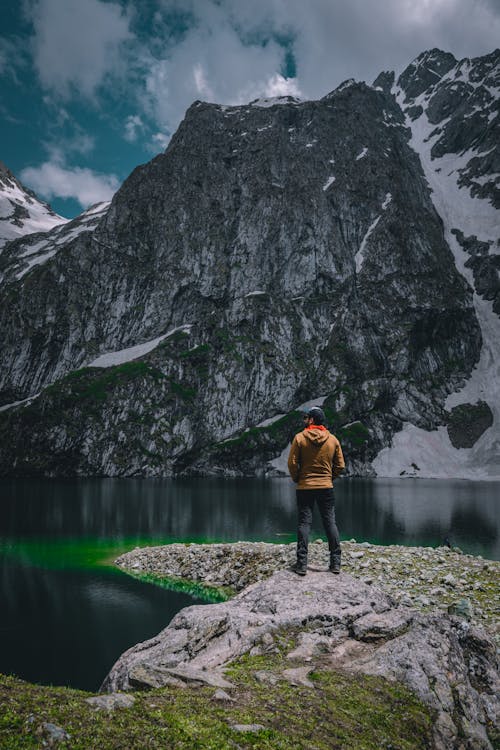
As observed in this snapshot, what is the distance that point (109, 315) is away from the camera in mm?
193500

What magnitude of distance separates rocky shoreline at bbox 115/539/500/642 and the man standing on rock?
149 cm

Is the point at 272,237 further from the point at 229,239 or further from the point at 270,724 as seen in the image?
the point at 270,724

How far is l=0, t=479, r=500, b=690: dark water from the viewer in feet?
71.8

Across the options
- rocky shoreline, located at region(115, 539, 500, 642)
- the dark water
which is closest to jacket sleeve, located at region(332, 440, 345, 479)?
rocky shoreline, located at region(115, 539, 500, 642)

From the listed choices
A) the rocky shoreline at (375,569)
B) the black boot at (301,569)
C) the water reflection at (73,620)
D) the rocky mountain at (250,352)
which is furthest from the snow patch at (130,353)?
the black boot at (301,569)

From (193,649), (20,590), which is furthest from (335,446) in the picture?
(20,590)

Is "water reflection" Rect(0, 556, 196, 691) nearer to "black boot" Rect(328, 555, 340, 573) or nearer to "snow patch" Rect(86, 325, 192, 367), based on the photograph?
"black boot" Rect(328, 555, 340, 573)

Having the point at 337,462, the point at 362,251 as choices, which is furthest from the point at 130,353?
the point at 337,462

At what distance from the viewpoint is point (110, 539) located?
46938 mm

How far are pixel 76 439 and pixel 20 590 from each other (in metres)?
130

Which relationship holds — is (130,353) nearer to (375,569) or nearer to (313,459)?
(375,569)

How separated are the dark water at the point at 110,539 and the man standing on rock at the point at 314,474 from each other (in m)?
11.7

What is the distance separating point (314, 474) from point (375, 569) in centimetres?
1566

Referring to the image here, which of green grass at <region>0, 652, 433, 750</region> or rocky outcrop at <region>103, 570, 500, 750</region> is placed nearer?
green grass at <region>0, 652, 433, 750</region>
